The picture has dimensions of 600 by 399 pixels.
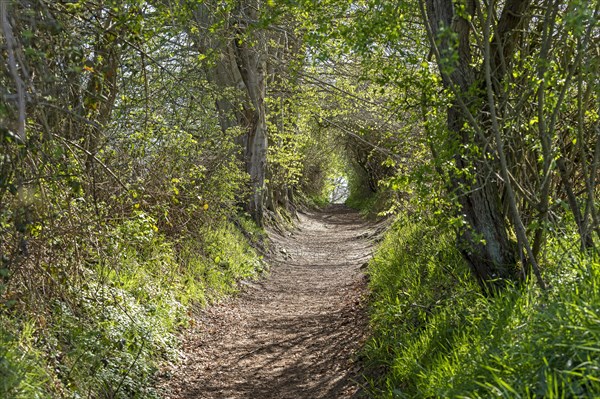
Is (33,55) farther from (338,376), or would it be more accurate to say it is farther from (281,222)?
(281,222)

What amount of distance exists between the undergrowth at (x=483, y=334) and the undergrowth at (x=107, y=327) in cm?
239

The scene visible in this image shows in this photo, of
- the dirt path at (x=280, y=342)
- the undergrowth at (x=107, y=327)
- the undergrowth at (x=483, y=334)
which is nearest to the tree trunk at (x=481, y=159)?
the undergrowth at (x=483, y=334)

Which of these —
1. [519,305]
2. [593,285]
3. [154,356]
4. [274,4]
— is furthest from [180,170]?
[593,285]

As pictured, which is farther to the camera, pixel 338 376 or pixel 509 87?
pixel 338 376

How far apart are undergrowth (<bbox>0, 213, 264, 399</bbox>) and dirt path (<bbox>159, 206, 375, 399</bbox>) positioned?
0.44m

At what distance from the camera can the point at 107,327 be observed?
5.96 metres

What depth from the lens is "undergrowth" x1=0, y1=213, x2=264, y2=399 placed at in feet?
15.0

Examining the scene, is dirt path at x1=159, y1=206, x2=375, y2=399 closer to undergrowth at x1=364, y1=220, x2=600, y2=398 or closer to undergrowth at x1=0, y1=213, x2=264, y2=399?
undergrowth at x1=0, y1=213, x2=264, y2=399

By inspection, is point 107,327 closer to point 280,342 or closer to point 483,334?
point 280,342

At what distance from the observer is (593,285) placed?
4.02 meters

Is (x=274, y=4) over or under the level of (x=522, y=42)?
over

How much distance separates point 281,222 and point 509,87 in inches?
584

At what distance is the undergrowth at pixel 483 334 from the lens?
11.0 ft

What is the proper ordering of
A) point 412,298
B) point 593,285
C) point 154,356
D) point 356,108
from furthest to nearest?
point 356,108 < point 412,298 < point 154,356 < point 593,285
